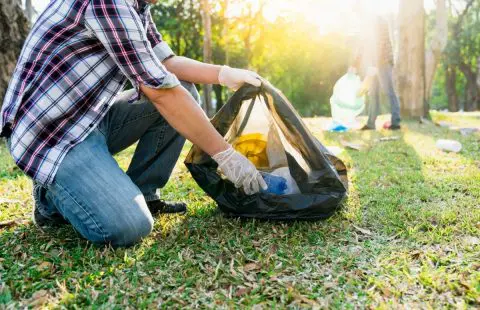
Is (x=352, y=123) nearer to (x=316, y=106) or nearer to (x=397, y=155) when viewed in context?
(x=397, y=155)

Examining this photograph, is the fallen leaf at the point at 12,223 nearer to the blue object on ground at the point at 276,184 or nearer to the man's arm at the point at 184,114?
the man's arm at the point at 184,114

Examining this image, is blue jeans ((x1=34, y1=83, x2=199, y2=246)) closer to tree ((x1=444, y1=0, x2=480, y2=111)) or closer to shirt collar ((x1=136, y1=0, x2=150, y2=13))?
shirt collar ((x1=136, y1=0, x2=150, y2=13))

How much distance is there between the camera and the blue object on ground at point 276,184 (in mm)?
2207

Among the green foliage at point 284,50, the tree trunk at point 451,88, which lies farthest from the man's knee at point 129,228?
the tree trunk at point 451,88

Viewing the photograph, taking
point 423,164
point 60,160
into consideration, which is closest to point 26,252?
point 60,160

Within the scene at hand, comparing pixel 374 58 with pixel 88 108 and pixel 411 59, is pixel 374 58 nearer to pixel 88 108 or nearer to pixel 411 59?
pixel 411 59

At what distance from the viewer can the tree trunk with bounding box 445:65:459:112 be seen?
24891mm

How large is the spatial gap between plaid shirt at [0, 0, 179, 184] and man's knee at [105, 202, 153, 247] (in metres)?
0.33

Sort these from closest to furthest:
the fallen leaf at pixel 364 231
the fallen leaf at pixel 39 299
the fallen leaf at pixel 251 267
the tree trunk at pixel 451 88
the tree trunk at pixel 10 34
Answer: the fallen leaf at pixel 39 299 → the fallen leaf at pixel 251 267 → the fallen leaf at pixel 364 231 → the tree trunk at pixel 10 34 → the tree trunk at pixel 451 88

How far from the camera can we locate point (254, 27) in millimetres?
16172

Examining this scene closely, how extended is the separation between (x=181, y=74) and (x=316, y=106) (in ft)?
73.3

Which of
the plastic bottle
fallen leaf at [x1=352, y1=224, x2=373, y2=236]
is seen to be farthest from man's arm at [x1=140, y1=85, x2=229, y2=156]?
the plastic bottle

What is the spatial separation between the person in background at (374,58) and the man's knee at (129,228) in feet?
14.7

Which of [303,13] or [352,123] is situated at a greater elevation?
[303,13]
